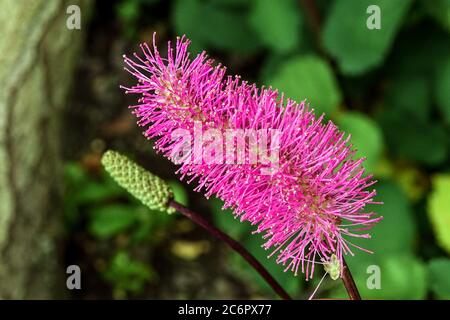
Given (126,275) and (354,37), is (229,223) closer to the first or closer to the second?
(126,275)

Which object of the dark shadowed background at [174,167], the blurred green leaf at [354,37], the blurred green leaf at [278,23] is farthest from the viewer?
the blurred green leaf at [278,23]

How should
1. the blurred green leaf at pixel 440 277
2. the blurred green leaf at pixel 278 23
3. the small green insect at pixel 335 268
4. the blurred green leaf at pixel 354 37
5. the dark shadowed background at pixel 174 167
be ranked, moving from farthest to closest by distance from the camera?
the blurred green leaf at pixel 278 23 < the blurred green leaf at pixel 354 37 < the dark shadowed background at pixel 174 167 < the blurred green leaf at pixel 440 277 < the small green insect at pixel 335 268

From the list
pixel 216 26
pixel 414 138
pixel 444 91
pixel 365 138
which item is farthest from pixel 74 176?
pixel 444 91

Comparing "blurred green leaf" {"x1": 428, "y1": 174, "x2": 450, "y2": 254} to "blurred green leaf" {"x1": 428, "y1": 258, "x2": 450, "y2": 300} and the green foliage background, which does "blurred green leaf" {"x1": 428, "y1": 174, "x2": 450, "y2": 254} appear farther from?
"blurred green leaf" {"x1": 428, "y1": 258, "x2": 450, "y2": 300}

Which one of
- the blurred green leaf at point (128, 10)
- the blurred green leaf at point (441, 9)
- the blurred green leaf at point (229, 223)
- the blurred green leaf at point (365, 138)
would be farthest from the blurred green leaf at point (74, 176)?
the blurred green leaf at point (441, 9)

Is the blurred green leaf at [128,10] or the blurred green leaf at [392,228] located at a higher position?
the blurred green leaf at [128,10]

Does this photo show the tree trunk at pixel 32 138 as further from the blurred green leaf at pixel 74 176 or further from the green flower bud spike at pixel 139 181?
the green flower bud spike at pixel 139 181
